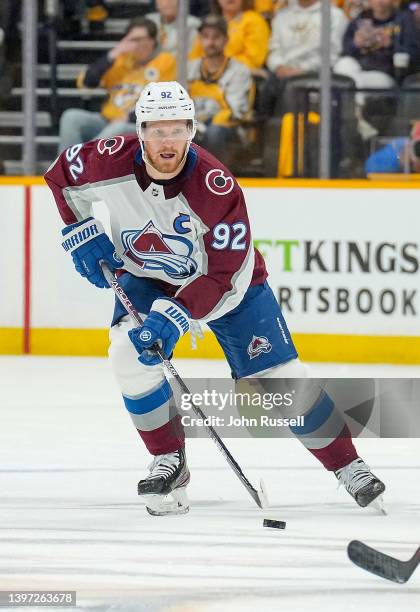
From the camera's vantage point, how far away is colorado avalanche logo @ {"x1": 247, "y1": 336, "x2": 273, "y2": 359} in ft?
11.3

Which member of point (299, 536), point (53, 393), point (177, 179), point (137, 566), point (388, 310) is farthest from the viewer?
point (388, 310)

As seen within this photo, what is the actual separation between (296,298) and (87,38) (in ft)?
5.25

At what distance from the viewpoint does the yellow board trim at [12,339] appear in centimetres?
640

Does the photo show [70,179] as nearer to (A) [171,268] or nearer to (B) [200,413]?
(A) [171,268]

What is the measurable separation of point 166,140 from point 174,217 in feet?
0.64

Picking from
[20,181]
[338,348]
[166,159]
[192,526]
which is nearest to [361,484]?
[192,526]

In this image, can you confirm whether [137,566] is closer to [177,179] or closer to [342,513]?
[342,513]

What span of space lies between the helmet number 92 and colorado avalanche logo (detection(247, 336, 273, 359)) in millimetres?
281

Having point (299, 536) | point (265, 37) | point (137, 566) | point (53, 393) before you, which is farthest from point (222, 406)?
point (265, 37)

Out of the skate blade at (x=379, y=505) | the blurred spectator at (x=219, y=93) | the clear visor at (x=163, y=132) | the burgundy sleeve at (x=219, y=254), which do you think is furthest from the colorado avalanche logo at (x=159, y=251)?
the blurred spectator at (x=219, y=93)

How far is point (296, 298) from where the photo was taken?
6176 millimetres

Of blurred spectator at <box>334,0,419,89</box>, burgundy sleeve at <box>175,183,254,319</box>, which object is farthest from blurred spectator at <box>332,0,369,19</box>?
burgundy sleeve at <box>175,183,254,319</box>

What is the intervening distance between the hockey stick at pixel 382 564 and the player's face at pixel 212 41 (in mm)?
4029

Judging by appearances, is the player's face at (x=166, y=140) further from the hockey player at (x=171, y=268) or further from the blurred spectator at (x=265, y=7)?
the blurred spectator at (x=265, y=7)
